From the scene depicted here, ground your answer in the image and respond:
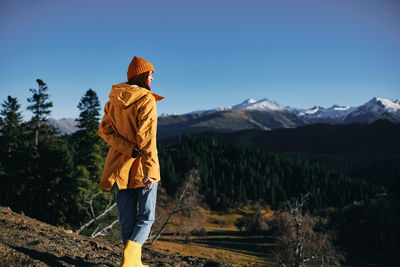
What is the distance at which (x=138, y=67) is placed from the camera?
3395 millimetres

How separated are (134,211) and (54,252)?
1.89m

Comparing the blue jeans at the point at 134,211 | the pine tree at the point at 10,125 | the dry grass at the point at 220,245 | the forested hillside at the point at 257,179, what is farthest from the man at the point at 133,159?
the forested hillside at the point at 257,179

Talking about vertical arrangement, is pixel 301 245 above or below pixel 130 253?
below

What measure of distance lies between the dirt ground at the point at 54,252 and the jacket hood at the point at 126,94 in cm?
232

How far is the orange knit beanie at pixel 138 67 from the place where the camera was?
339cm

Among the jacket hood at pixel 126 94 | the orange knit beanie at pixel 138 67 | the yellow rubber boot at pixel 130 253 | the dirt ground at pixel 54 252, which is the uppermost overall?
the orange knit beanie at pixel 138 67

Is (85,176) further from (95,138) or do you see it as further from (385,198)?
(385,198)

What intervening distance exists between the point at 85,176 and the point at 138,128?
3029 centimetres

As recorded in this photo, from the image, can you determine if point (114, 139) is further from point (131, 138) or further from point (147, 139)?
point (147, 139)

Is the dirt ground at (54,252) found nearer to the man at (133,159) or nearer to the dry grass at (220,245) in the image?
the man at (133,159)

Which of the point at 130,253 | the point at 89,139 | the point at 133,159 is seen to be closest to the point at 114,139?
the point at 133,159

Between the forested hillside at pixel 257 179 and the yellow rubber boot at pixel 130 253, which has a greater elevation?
the yellow rubber boot at pixel 130 253

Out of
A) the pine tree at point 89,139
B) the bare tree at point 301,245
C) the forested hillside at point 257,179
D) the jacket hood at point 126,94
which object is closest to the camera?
the jacket hood at point 126,94

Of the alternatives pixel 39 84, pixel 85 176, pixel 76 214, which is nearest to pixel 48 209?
pixel 76 214
